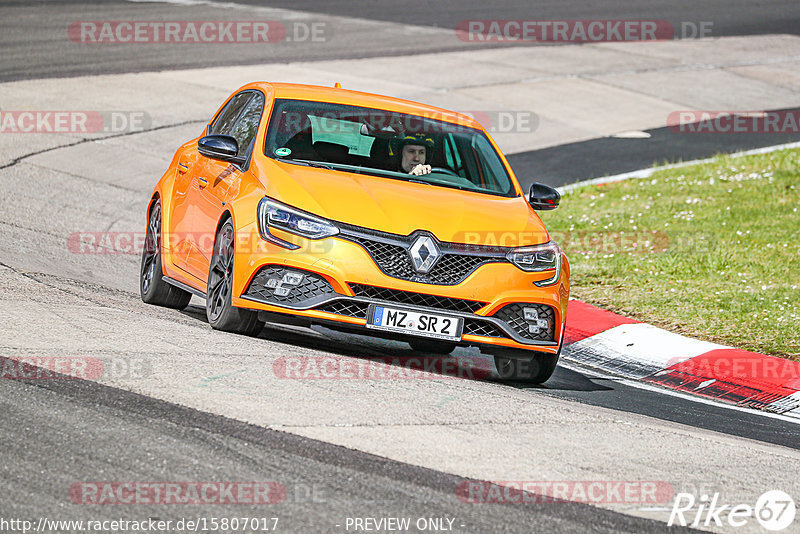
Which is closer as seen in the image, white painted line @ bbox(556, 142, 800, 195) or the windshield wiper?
the windshield wiper

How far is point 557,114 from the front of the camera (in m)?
21.7

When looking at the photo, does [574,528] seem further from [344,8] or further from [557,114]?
[344,8]

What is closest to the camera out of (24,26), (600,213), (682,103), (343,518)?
(343,518)

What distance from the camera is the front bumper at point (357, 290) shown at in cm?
762

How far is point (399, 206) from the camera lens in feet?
26.0

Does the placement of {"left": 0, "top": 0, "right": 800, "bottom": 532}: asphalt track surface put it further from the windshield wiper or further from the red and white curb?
the windshield wiper

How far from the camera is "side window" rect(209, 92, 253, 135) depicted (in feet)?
32.1

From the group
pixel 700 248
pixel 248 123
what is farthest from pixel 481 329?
pixel 700 248

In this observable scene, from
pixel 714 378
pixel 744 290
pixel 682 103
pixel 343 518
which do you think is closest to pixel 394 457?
pixel 343 518

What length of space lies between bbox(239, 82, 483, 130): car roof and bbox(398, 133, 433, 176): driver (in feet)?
1.11

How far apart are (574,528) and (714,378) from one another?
15.6 ft

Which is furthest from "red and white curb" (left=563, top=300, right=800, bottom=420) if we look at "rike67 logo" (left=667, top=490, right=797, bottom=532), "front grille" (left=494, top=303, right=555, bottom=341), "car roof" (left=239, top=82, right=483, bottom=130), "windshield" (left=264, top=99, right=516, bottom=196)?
"rike67 logo" (left=667, top=490, right=797, bottom=532)

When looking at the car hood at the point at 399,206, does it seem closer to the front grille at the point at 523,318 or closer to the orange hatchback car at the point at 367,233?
the orange hatchback car at the point at 367,233

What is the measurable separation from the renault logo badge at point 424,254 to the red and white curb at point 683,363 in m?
2.64
